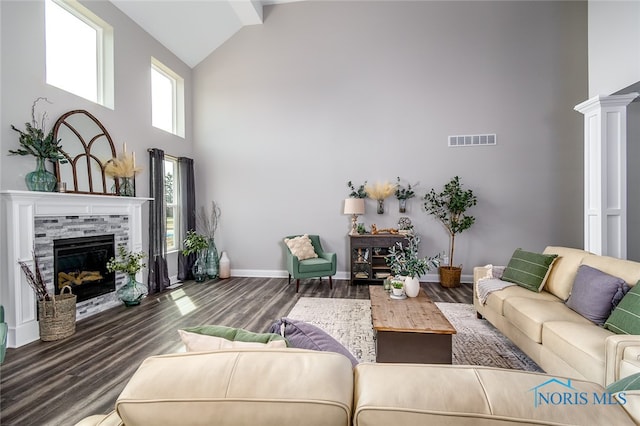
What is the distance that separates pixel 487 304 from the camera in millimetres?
3000

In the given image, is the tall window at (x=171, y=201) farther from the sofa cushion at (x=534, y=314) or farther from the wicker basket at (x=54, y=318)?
the sofa cushion at (x=534, y=314)

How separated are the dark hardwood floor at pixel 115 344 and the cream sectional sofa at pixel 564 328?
1.39 m

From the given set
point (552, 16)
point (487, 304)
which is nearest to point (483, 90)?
point (552, 16)

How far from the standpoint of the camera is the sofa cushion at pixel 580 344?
168 cm

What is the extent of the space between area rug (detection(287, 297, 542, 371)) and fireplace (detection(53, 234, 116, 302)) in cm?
249

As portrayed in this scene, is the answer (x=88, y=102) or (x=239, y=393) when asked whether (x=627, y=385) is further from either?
(x=88, y=102)

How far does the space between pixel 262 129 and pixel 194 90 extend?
5.24ft

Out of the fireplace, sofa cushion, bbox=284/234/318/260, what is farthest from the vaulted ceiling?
sofa cushion, bbox=284/234/318/260

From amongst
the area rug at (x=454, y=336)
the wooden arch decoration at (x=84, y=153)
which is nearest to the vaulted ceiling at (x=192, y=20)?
the wooden arch decoration at (x=84, y=153)

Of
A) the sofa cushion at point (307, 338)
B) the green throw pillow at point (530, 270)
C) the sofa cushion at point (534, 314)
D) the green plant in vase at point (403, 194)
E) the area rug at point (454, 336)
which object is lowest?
the area rug at point (454, 336)

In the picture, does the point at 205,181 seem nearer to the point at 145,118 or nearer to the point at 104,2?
the point at 145,118

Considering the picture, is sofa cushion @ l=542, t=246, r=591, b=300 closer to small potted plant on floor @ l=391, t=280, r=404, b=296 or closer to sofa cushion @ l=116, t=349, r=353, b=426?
small potted plant on floor @ l=391, t=280, r=404, b=296

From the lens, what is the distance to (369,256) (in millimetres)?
4953

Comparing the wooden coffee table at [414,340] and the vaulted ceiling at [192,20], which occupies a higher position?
the vaulted ceiling at [192,20]
